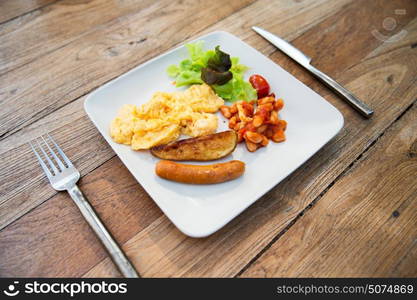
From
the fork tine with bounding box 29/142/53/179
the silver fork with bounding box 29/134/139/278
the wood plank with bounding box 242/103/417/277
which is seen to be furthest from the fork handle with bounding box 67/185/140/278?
the wood plank with bounding box 242/103/417/277

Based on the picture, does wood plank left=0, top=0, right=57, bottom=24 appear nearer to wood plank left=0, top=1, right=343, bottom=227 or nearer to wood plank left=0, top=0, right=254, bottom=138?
wood plank left=0, top=0, right=254, bottom=138

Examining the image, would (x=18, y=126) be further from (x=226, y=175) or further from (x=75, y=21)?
(x=226, y=175)

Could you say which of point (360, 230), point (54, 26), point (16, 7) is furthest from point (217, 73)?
point (16, 7)

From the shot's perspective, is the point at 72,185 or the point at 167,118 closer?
the point at 72,185

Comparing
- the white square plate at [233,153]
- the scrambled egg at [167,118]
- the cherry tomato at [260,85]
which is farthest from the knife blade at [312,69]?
the scrambled egg at [167,118]

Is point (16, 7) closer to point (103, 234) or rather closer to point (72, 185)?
point (72, 185)

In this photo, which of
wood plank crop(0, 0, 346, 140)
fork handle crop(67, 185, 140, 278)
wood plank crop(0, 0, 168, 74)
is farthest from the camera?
wood plank crop(0, 0, 168, 74)
